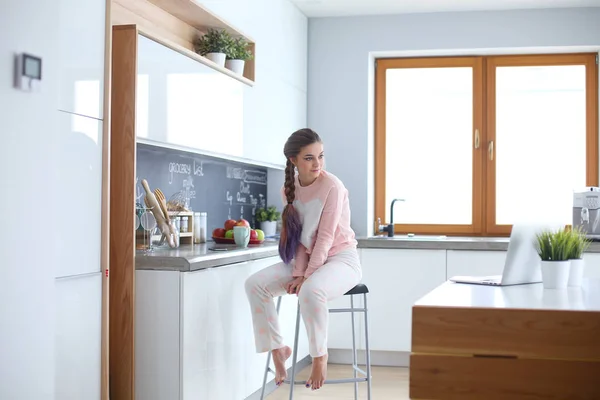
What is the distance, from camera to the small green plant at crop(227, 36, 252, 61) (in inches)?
163

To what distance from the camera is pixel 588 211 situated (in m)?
4.91

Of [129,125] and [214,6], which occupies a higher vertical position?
[214,6]

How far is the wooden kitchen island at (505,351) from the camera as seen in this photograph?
1983 millimetres

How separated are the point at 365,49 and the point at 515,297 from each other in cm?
365

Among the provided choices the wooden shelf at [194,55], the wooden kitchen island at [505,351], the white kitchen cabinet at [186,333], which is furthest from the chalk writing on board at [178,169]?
the wooden kitchen island at [505,351]

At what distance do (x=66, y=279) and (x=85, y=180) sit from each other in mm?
341

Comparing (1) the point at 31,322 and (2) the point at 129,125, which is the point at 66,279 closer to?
(1) the point at 31,322

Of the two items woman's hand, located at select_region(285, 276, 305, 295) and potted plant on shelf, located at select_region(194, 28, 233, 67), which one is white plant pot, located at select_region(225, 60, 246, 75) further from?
woman's hand, located at select_region(285, 276, 305, 295)

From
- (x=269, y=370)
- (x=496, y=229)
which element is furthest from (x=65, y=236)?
(x=496, y=229)

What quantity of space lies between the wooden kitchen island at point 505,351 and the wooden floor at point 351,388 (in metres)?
2.27

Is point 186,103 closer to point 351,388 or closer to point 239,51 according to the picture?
point 239,51

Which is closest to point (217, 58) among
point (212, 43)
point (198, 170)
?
point (212, 43)

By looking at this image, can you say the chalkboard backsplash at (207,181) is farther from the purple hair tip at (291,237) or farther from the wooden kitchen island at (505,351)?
the wooden kitchen island at (505,351)

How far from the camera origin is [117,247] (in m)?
2.95
